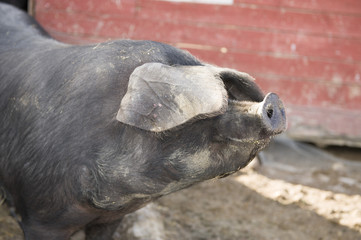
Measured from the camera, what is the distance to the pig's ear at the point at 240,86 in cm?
151

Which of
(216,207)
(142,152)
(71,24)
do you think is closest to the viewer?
(142,152)

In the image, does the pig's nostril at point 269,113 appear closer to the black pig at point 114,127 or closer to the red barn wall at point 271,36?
the black pig at point 114,127

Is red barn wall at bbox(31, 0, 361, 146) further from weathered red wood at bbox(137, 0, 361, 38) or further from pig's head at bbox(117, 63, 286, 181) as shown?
pig's head at bbox(117, 63, 286, 181)

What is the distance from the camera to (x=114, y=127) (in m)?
1.59

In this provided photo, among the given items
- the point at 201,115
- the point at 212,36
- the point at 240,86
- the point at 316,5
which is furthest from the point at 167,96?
the point at 316,5

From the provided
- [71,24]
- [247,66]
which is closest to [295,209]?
[247,66]

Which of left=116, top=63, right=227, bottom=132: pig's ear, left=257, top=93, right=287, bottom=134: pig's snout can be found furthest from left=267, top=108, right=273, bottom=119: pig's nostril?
left=116, top=63, right=227, bottom=132: pig's ear

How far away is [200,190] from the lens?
10.8 feet

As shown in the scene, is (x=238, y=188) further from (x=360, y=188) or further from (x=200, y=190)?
(x=360, y=188)

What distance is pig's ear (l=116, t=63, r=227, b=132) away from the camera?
135cm

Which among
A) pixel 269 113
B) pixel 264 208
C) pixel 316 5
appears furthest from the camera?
pixel 316 5

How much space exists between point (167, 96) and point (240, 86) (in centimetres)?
27

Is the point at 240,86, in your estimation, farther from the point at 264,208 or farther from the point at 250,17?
the point at 250,17

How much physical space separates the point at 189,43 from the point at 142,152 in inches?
104
